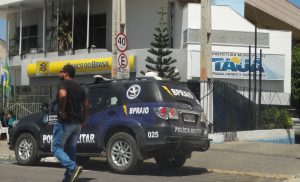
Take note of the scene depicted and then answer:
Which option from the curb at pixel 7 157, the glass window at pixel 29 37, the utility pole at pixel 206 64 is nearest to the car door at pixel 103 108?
the curb at pixel 7 157

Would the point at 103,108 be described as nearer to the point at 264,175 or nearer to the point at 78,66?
the point at 264,175

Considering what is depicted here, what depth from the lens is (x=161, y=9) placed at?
26.8m

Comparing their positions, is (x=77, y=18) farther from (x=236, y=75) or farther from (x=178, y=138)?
(x=178, y=138)

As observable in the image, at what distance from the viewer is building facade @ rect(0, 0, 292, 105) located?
2575cm

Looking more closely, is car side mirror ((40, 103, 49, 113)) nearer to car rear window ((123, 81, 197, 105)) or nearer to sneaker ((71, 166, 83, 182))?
car rear window ((123, 81, 197, 105))

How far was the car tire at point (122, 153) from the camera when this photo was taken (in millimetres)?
10758

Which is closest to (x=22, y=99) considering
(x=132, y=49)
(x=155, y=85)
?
(x=132, y=49)

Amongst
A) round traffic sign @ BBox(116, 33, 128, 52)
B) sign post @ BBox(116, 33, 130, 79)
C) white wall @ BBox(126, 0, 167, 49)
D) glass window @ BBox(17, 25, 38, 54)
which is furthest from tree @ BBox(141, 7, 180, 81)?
glass window @ BBox(17, 25, 38, 54)

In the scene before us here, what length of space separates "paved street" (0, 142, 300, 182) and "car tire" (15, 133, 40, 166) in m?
0.20

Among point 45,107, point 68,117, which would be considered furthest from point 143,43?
point 68,117

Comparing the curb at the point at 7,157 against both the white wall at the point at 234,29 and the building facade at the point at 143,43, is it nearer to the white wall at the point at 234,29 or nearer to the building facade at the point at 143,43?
the building facade at the point at 143,43

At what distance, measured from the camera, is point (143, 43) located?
28.3m

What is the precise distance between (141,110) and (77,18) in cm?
2165

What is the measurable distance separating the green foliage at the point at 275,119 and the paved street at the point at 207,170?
6.94 m
